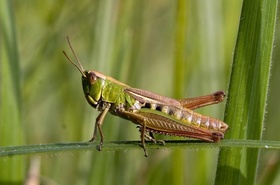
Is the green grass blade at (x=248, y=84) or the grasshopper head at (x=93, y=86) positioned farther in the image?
the grasshopper head at (x=93, y=86)

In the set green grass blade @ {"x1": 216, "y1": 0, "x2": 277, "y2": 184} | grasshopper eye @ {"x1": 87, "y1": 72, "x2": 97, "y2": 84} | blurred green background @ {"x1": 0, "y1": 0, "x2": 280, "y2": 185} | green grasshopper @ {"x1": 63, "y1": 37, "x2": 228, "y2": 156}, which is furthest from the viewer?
blurred green background @ {"x1": 0, "y1": 0, "x2": 280, "y2": 185}

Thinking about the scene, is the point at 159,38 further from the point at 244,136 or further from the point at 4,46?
the point at 244,136

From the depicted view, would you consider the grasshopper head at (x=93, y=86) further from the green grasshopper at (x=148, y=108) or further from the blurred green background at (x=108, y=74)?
the blurred green background at (x=108, y=74)

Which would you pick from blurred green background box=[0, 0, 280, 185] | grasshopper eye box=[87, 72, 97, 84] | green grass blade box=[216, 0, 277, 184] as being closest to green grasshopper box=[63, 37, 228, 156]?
grasshopper eye box=[87, 72, 97, 84]

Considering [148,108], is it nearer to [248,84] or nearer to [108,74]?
[248,84]

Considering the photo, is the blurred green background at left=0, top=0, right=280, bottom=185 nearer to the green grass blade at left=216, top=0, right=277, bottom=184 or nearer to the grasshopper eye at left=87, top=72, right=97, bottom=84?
the grasshopper eye at left=87, top=72, right=97, bottom=84

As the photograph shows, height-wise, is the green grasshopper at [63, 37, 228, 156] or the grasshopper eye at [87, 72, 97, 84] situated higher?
the grasshopper eye at [87, 72, 97, 84]

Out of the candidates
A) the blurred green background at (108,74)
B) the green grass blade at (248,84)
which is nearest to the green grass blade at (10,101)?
the blurred green background at (108,74)

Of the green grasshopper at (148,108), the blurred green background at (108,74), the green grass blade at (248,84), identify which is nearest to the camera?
the green grass blade at (248,84)
